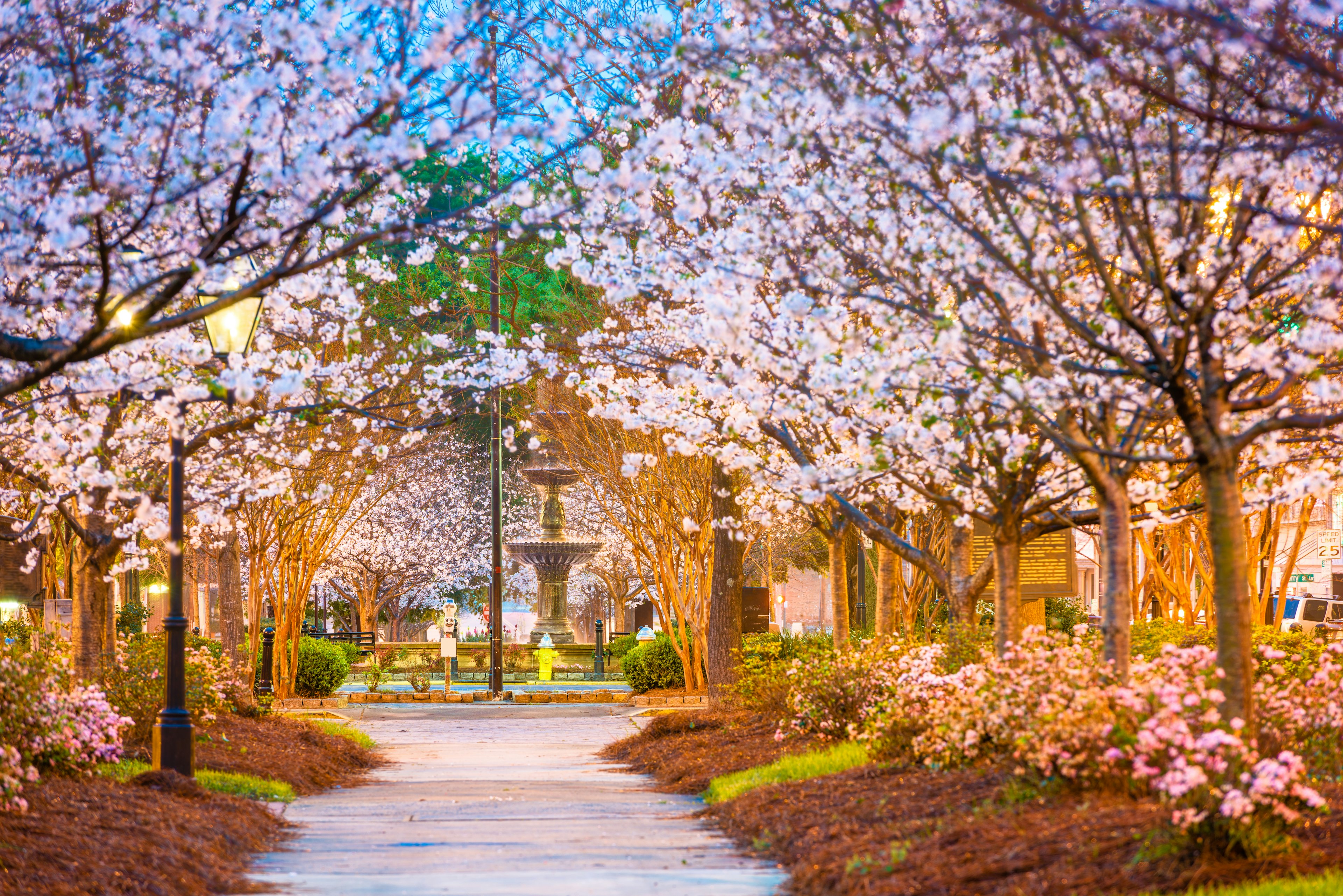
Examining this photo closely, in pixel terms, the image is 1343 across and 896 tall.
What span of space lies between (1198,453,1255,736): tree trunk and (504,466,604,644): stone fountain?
85.6ft

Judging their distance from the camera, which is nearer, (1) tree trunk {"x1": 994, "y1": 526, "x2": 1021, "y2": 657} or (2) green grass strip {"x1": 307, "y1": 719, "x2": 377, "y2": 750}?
(1) tree trunk {"x1": 994, "y1": 526, "x2": 1021, "y2": 657}

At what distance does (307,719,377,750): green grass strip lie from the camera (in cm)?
1628

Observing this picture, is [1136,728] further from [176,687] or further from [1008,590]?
[176,687]

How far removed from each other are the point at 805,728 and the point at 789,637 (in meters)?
6.30

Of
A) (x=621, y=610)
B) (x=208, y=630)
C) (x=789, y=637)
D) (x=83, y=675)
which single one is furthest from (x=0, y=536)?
(x=621, y=610)

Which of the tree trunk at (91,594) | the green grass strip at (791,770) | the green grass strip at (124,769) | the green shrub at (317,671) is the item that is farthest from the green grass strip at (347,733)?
the green grass strip at (791,770)

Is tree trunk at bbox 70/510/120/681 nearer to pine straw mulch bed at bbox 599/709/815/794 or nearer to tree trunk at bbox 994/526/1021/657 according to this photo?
pine straw mulch bed at bbox 599/709/815/794

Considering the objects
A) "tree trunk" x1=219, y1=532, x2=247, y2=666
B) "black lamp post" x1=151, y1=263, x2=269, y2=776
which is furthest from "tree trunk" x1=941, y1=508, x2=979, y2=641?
"tree trunk" x1=219, y1=532, x2=247, y2=666

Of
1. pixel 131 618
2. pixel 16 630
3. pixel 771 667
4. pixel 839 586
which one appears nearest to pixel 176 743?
pixel 771 667

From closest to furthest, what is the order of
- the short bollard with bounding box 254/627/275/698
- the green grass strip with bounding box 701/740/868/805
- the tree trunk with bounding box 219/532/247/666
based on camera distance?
the green grass strip with bounding box 701/740/868/805
the tree trunk with bounding box 219/532/247/666
the short bollard with bounding box 254/627/275/698

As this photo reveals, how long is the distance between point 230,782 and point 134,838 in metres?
3.67

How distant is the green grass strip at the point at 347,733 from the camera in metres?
16.3

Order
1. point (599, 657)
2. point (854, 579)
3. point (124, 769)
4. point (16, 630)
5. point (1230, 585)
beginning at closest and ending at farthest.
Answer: point (1230, 585) < point (124, 769) < point (16, 630) < point (854, 579) < point (599, 657)

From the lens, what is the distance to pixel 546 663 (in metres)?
30.4
